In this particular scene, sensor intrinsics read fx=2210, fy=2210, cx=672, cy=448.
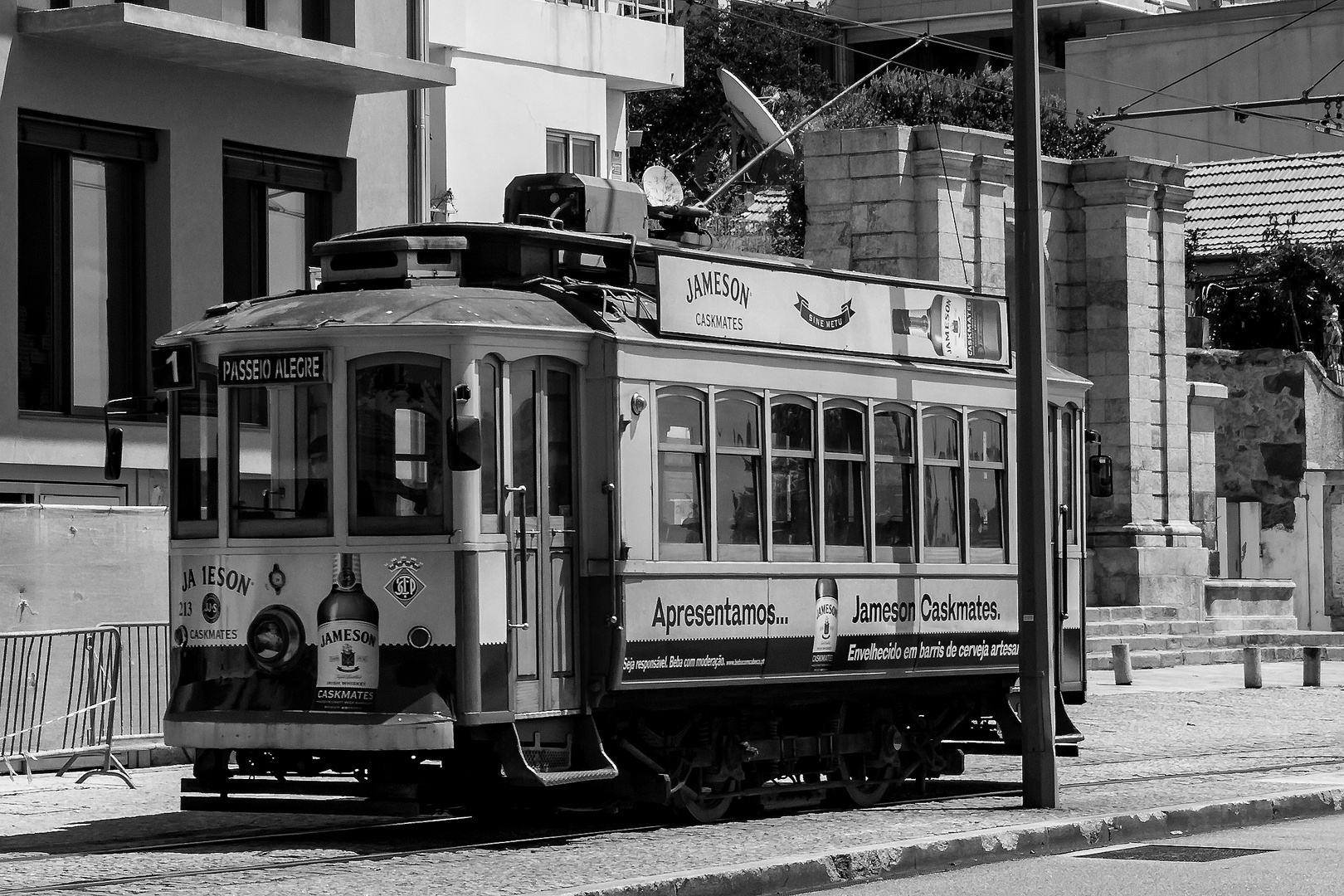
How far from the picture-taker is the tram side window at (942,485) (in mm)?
14625

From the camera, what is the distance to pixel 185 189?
19.9m

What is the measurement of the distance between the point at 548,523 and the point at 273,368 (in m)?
1.75

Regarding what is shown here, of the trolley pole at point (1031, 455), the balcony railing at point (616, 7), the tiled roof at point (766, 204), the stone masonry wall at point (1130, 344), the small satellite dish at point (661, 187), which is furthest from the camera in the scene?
the tiled roof at point (766, 204)

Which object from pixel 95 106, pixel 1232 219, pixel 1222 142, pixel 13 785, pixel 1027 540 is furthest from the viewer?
pixel 1222 142

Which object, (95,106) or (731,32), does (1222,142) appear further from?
(95,106)

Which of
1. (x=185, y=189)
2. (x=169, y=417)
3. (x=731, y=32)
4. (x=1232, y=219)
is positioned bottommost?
(x=169, y=417)

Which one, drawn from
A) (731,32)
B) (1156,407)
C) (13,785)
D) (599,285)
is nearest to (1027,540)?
(599,285)

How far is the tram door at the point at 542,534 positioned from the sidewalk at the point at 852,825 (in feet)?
3.13

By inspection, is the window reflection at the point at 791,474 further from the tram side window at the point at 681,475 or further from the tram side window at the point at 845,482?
the tram side window at the point at 681,475

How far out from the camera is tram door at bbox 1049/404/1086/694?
15766 millimetres

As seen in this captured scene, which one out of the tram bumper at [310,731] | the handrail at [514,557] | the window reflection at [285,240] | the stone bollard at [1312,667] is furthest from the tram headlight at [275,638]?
the stone bollard at [1312,667]

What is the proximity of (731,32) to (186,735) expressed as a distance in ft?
195

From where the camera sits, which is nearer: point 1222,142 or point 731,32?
point 1222,142

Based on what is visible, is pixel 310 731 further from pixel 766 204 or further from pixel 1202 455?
pixel 766 204
